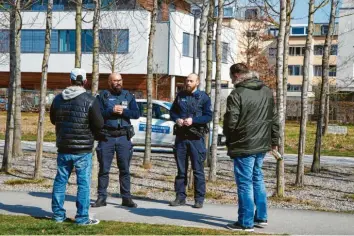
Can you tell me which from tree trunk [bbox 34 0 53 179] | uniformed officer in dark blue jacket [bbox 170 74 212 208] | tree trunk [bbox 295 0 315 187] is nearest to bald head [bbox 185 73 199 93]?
uniformed officer in dark blue jacket [bbox 170 74 212 208]

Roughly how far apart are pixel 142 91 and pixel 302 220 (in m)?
37.8

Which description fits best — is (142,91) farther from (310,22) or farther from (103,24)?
(310,22)

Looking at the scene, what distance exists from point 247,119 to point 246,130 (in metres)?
0.13

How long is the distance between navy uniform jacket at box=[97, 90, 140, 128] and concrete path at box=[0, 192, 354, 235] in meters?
1.26

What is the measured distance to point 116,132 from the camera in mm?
9531

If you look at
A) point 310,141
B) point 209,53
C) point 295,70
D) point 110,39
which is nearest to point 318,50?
point 295,70

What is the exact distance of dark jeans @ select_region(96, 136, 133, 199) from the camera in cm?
955

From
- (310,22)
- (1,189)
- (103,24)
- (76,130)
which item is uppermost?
(103,24)

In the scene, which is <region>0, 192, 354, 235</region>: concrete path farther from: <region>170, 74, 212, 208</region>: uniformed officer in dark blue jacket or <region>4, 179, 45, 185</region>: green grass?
<region>4, 179, 45, 185</region>: green grass

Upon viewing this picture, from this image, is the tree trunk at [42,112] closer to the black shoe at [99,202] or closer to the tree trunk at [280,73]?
the black shoe at [99,202]

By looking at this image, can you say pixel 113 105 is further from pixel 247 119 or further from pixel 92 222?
pixel 247 119

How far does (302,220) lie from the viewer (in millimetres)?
8797

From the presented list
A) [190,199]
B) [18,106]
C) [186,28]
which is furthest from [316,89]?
[190,199]

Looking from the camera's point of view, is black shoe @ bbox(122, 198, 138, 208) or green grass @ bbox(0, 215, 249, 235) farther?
black shoe @ bbox(122, 198, 138, 208)
